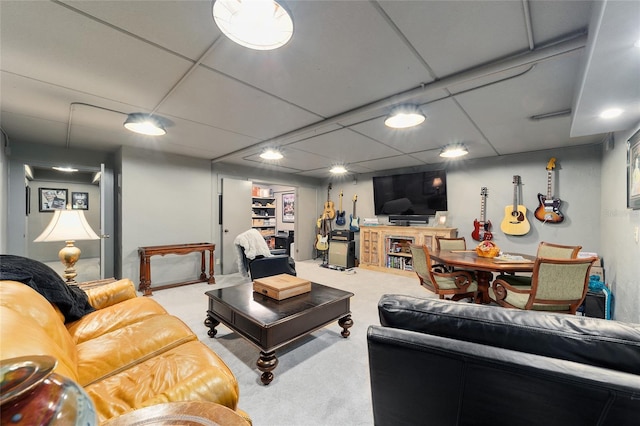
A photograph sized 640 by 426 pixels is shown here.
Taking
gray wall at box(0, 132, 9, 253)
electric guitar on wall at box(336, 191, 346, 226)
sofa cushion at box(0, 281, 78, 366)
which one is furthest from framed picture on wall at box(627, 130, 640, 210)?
gray wall at box(0, 132, 9, 253)

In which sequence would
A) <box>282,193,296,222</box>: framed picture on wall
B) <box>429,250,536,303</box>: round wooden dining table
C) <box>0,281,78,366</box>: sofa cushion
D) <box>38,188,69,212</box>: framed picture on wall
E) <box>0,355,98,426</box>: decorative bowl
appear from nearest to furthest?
1. <box>0,355,98,426</box>: decorative bowl
2. <box>0,281,78,366</box>: sofa cushion
3. <box>429,250,536,303</box>: round wooden dining table
4. <box>38,188,69,212</box>: framed picture on wall
5. <box>282,193,296,222</box>: framed picture on wall

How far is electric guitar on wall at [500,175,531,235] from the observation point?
3.99 meters

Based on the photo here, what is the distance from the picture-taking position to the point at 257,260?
3473 mm

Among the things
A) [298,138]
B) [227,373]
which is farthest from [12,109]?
[227,373]

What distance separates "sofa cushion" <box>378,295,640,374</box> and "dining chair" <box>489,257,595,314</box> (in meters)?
1.48

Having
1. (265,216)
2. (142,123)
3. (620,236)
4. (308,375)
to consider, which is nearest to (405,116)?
(308,375)

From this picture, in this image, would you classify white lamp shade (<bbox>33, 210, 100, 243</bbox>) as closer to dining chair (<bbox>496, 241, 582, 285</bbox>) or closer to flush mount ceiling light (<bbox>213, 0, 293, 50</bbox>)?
flush mount ceiling light (<bbox>213, 0, 293, 50</bbox>)

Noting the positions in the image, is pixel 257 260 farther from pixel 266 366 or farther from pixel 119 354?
pixel 119 354

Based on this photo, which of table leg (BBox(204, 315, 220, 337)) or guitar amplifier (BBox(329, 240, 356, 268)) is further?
guitar amplifier (BBox(329, 240, 356, 268))

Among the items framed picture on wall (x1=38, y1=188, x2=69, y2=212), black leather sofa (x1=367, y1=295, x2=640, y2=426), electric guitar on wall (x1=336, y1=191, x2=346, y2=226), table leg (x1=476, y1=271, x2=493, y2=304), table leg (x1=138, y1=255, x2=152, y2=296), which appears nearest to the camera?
black leather sofa (x1=367, y1=295, x2=640, y2=426)

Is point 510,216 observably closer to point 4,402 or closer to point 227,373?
point 227,373

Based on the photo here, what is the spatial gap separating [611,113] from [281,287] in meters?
2.88

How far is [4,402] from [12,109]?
3450 mm

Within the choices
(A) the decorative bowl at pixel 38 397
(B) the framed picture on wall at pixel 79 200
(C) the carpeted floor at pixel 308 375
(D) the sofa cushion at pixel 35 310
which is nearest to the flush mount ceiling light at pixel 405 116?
(C) the carpeted floor at pixel 308 375
